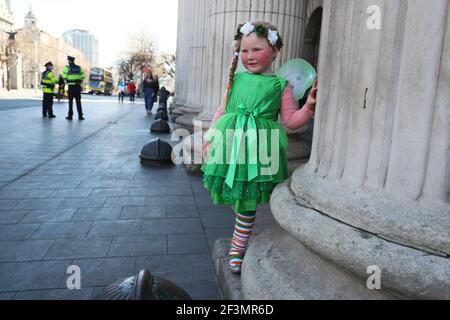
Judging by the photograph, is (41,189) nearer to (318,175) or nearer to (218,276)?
(218,276)

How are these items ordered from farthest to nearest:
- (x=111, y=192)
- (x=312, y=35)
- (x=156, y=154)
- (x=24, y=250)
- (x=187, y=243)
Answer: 1. (x=312, y=35)
2. (x=156, y=154)
3. (x=111, y=192)
4. (x=187, y=243)
5. (x=24, y=250)

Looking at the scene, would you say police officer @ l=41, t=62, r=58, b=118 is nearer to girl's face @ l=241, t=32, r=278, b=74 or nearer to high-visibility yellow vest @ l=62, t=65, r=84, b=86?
high-visibility yellow vest @ l=62, t=65, r=84, b=86

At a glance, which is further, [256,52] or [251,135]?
[256,52]

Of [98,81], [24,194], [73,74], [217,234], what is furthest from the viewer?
[98,81]

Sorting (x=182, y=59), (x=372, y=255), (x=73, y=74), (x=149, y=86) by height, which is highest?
(x=182, y=59)

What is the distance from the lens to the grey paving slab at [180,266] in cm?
278

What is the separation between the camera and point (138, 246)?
10.7ft

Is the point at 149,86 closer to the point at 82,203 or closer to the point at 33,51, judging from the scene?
the point at 82,203

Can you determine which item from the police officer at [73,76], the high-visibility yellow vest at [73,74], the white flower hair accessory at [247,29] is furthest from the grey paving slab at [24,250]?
the high-visibility yellow vest at [73,74]

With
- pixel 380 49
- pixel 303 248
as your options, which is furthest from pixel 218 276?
pixel 380 49

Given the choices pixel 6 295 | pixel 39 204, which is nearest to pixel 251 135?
pixel 6 295

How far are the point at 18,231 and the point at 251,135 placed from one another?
7.90ft

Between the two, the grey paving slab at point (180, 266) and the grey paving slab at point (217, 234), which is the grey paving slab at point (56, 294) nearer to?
the grey paving slab at point (180, 266)

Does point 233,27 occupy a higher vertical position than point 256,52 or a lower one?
higher
